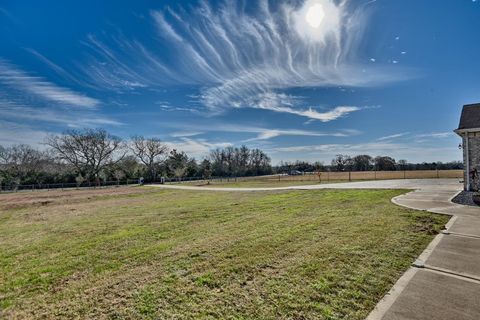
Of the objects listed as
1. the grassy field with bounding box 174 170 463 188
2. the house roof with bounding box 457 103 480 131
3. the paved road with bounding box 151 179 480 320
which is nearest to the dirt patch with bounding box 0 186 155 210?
the grassy field with bounding box 174 170 463 188

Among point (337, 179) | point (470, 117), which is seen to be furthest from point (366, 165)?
point (470, 117)

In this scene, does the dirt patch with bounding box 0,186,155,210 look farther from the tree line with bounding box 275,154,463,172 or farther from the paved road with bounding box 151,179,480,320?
the tree line with bounding box 275,154,463,172

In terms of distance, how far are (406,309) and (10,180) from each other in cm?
5013

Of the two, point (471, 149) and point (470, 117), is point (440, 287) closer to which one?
point (471, 149)

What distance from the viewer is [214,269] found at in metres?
3.53

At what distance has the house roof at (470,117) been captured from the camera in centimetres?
1290

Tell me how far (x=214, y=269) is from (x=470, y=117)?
56.6ft

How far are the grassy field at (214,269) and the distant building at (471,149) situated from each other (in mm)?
9393

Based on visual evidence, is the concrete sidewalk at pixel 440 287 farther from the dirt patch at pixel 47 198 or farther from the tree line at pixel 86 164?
the tree line at pixel 86 164

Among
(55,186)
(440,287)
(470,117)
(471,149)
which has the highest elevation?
(470,117)

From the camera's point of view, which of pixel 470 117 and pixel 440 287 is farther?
pixel 470 117

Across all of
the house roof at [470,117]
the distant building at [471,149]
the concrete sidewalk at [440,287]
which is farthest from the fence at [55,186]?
the house roof at [470,117]

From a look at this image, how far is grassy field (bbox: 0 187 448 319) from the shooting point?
8.27 ft

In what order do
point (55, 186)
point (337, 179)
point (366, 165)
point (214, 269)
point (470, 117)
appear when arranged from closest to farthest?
point (214, 269)
point (470, 117)
point (337, 179)
point (55, 186)
point (366, 165)
